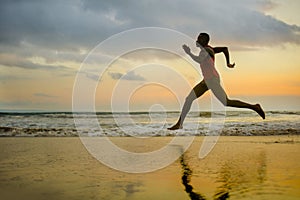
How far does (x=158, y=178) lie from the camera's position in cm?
689

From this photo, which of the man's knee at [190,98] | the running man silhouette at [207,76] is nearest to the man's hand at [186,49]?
the running man silhouette at [207,76]

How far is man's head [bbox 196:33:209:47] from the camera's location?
7387mm

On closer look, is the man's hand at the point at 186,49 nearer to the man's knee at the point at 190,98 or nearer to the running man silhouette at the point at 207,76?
the running man silhouette at the point at 207,76

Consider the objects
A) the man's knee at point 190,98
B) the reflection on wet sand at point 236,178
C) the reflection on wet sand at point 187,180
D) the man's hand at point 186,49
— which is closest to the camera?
the reflection on wet sand at point 187,180

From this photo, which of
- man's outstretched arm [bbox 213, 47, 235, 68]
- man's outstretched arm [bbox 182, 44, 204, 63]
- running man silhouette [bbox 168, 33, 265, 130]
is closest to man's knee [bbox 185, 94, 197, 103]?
running man silhouette [bbox 168, 33, 265, 130]

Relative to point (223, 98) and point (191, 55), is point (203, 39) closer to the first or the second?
point (191, 55)

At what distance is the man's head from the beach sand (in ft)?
7.71

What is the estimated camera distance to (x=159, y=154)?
401 inches

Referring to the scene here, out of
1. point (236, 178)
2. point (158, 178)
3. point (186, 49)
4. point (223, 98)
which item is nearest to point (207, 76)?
point (223, 98)

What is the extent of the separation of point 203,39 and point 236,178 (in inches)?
99.9

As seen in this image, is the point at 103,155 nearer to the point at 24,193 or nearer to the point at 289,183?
the point at 24,193

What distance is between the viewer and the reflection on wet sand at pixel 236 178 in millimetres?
5598

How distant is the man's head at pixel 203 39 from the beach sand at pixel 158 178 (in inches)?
92.5

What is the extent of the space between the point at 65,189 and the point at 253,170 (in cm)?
354
